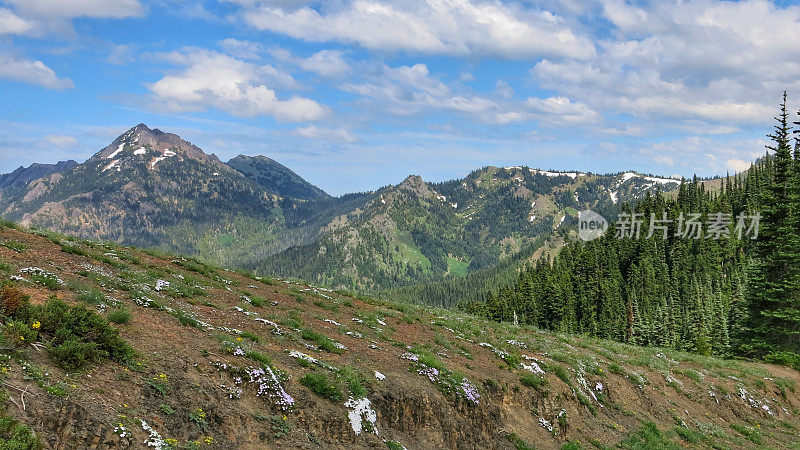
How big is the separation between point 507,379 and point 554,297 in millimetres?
96166

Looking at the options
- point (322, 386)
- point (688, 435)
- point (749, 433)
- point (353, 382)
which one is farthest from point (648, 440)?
point (322, 386)

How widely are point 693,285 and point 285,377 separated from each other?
5445 inches

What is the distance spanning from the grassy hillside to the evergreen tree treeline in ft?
81.0

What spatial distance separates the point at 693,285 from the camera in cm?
11888

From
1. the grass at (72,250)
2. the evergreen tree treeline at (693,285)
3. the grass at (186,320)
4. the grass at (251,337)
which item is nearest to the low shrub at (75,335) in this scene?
the grass at (186,320)

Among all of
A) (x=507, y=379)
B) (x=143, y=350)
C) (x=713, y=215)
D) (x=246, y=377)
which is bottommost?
(x=507, y=379)

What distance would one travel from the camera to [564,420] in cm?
2014

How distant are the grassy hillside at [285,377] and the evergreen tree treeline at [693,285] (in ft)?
81.0

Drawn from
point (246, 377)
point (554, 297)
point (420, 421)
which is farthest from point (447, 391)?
point (554, 297)

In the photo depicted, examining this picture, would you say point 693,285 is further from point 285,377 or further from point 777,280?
point 285,377

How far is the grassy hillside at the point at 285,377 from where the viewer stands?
33.0 ft

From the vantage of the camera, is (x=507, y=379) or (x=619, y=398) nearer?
(x=507, y=379)

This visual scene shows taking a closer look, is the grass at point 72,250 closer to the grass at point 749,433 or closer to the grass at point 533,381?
the grass at point 533,381

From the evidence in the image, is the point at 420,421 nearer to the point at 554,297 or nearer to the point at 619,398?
the point at 619,398
